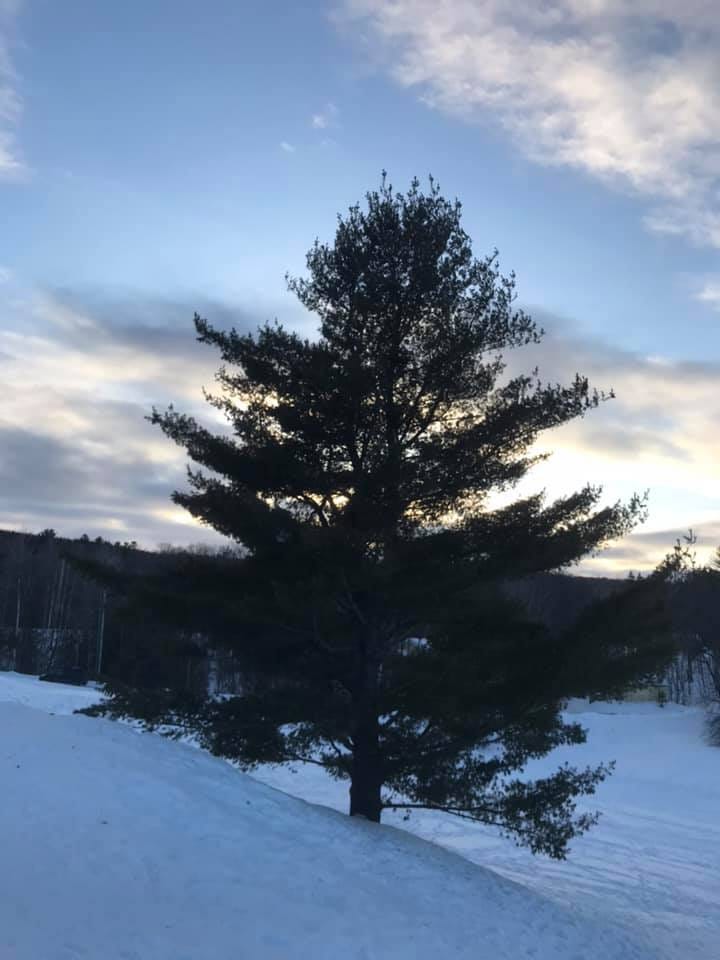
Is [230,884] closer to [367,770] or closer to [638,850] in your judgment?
[367,770]

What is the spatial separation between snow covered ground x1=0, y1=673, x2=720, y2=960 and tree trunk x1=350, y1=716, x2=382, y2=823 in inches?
28.4

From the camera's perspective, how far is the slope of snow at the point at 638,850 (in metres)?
11.6

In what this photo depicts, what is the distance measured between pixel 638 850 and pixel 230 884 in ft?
44.3

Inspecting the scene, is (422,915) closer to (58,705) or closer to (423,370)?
(423,370)

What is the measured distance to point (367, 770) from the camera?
11469mm

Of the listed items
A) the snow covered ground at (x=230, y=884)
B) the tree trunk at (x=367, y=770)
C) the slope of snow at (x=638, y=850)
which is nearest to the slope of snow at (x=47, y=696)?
the slope of snow at (x=638, y=850)

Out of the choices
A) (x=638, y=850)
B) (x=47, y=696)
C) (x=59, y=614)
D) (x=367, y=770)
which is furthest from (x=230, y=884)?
(x=59, y=614)

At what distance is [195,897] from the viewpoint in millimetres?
6742

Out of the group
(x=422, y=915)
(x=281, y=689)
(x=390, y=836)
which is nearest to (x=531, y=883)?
(x=390, y=836)

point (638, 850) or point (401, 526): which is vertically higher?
point (401, 526)

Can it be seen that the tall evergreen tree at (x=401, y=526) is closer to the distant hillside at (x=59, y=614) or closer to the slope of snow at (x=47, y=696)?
the slope of snow at (x=47, y=696)

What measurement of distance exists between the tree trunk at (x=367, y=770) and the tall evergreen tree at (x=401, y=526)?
3 cm

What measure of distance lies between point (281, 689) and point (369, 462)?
3482mm

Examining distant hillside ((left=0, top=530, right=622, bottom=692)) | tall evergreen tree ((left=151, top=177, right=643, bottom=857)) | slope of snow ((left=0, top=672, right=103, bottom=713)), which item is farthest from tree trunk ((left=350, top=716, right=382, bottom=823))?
distant hillside ((left=0, top=530, right=622, bottom=692))
